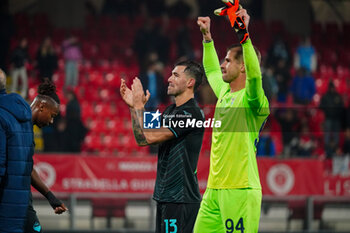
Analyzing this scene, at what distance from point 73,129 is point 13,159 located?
5422mm

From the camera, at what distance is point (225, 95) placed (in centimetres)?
485

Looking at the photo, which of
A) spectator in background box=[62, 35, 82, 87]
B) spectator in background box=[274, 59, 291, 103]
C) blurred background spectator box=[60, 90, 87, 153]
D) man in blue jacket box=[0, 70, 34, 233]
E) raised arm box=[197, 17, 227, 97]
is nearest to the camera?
man in blue jacket box=[0, 70, 34, 233]

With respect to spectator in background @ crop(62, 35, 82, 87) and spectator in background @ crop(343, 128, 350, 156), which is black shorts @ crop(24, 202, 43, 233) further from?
spectator in background @ crop(62, 35, 82, 87)

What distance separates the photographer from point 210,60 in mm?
5188

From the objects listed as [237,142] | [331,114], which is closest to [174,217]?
[237,142]

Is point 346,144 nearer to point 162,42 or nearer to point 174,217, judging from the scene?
point 162,42

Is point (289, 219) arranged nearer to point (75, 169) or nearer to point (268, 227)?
point (268, 227)

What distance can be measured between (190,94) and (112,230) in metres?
4.87

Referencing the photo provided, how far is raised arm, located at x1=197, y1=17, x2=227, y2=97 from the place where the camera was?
5066 millimetres

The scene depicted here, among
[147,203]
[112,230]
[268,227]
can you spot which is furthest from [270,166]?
[112,230]

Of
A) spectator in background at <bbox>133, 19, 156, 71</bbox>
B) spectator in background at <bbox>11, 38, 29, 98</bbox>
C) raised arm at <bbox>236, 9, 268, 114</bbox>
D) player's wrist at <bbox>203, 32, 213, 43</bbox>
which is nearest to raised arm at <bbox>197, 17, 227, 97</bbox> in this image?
player's wrist at <bbox>203, 32, 213, 43</bbox>

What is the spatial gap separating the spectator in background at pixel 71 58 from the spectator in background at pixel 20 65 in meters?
1.29

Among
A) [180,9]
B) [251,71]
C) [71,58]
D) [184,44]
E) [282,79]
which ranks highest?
[180,9]

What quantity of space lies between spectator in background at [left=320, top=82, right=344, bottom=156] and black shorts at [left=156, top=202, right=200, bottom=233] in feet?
17.7
